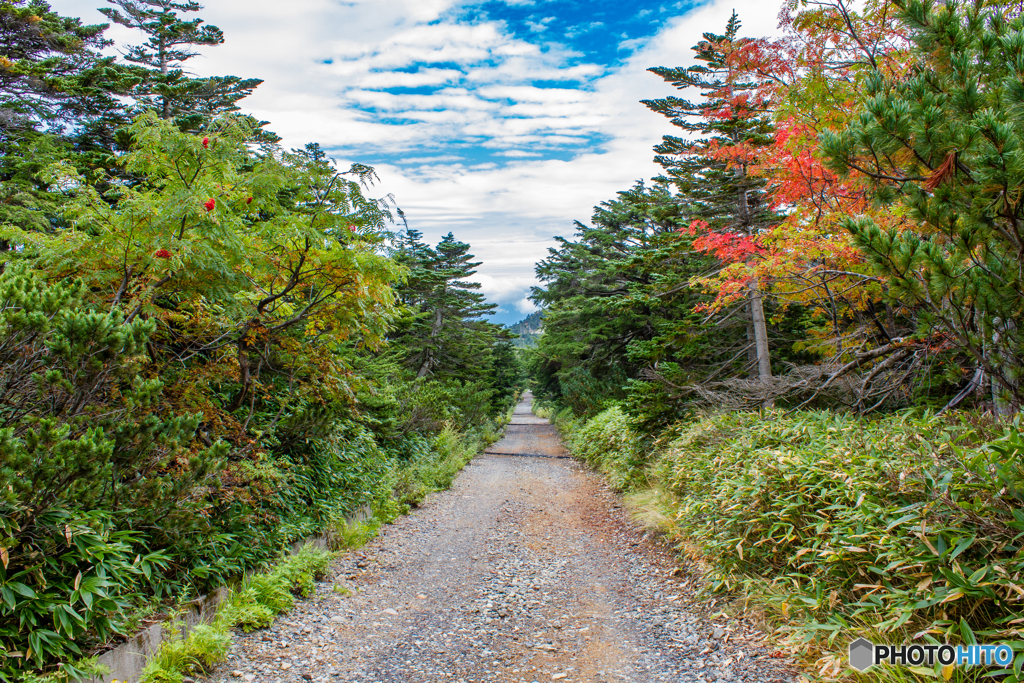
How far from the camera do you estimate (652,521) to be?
6379 mm

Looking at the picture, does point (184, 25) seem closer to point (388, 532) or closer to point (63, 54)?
point (63, 54)

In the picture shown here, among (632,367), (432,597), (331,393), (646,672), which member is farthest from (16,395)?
(632,367)

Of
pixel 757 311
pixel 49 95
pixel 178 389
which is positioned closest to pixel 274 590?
pixel 178 389

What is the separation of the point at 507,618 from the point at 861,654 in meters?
2.79

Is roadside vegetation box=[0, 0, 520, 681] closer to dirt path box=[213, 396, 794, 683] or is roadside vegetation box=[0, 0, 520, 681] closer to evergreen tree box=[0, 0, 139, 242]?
dirt path box=[213, 396, 794, 683]

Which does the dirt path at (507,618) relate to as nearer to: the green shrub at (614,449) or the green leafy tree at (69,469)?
the green leafy tree at (69,469)

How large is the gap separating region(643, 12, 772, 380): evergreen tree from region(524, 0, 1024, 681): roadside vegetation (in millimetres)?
91

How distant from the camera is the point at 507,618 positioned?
4469 millimetres

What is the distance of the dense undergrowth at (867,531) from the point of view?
2.62 m

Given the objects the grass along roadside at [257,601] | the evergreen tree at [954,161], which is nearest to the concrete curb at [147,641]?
the grass along roadside at [257,601]

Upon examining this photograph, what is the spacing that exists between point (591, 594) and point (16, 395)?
16.4 ft

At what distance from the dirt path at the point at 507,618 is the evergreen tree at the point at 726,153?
532 centimetres
